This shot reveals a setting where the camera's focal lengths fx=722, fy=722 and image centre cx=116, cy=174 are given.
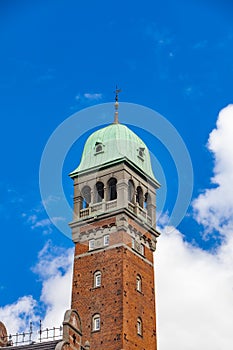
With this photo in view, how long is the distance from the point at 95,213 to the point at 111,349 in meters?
15.8

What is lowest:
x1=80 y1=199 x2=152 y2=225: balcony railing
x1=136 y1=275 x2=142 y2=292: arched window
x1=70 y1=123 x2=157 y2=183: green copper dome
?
x1=136 y1=275 x2=142 y2=292: arched window

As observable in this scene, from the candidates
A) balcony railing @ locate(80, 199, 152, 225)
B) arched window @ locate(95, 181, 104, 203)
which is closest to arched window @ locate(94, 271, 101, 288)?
balcony railing @ locate(80, 199, 152, 225)

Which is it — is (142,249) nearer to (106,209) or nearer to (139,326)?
(106,209)

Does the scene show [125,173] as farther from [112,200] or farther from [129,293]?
[129,293]

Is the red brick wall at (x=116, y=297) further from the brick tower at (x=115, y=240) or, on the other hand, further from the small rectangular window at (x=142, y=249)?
the small rectangular window at (x=142, y=249)

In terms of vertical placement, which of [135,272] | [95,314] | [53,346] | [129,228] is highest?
[129,228]

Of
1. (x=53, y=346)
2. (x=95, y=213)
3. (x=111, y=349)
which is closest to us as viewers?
(x=53, y=346)

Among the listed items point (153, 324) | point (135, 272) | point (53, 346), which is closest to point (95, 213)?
point (135, 272)

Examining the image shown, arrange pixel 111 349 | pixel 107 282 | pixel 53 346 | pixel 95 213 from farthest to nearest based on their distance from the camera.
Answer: pixel 95 213 < pixel 107 282 < pixel 111 349 < pixel 53 346

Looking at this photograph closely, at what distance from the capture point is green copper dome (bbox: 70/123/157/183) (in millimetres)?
80438

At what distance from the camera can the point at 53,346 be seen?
183 ft

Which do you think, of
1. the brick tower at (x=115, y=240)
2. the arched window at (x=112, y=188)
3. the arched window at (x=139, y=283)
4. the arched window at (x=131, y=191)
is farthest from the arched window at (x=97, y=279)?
the arched window at (x=131, y=191)

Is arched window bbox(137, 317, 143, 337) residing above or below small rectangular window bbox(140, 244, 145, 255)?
below

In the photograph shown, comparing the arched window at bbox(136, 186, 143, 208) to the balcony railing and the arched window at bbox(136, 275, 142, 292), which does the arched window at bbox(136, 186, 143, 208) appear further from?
the arched window at bbox(136, 275, 142, 292)
